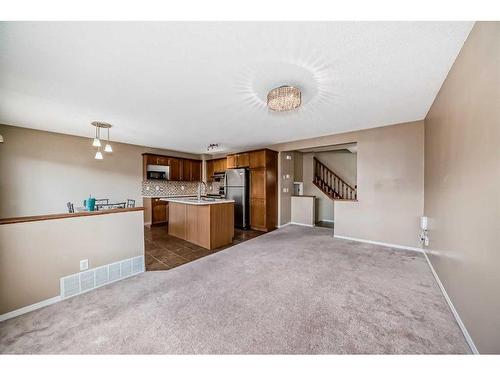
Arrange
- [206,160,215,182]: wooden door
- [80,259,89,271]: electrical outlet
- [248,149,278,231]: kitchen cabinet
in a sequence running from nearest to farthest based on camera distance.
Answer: [80,259,89,271]: electrical outlet < [248,149,278,231]: kitchen cabinet < [206,160,215,182]: wooden door

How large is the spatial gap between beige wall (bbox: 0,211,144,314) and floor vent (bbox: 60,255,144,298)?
0.06 meters

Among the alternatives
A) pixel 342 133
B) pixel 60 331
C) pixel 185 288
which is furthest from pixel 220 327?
pixel 342 133

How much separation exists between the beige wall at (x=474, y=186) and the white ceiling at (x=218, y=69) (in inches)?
10.8

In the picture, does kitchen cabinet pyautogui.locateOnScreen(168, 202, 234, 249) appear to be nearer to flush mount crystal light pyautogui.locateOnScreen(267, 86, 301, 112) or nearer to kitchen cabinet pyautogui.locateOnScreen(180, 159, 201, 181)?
flush mount crystal light pyautogui.locateOnScreen(267, 86, 301, 112)

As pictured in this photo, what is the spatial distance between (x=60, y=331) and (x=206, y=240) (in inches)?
83.9

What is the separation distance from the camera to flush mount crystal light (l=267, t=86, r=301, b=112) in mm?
1995

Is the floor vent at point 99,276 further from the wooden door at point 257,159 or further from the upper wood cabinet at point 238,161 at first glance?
the upper wood cabinet at point 238,161

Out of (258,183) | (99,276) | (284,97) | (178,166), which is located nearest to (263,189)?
(258,183)

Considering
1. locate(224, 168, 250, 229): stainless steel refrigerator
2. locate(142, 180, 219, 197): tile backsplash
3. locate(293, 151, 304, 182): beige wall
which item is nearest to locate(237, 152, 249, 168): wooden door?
locate(224, 168, 250, 229): stainless steel refrigerator

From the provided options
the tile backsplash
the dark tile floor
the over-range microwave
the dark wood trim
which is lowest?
the dark tile floor

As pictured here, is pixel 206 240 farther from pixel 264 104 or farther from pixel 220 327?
pixel 264 104

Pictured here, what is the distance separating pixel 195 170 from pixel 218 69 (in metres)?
5.31

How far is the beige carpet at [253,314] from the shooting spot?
131 cm

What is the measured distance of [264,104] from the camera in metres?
2.65
